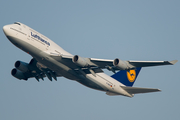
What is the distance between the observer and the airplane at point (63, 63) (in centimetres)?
3050

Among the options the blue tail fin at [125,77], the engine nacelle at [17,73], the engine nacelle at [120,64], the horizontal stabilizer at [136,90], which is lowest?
the engine nacelle at [17,73]

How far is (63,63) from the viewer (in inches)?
1294

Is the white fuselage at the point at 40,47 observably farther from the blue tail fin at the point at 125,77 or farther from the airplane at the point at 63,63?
the blue tail fin at the point at 125,77

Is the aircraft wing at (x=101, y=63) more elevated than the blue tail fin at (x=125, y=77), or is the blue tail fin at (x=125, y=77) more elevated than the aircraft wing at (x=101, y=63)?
the blue tail fin at (x=125, y=77)

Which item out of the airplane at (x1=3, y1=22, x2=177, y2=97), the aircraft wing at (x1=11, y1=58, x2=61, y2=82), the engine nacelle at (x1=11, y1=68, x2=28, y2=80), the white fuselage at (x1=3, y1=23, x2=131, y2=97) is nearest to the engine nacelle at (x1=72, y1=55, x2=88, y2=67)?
the airplane at (x1=3, y1=22, x2=177, y2=97)

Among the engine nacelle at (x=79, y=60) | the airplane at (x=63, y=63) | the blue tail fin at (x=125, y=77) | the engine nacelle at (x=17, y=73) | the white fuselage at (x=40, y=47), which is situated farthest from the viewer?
the blue tail fin at (x=125, y=77)

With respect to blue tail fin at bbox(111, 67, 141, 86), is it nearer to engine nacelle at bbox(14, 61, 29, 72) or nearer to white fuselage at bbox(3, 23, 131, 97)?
white fuselage at bbox(3, 23, 131, 97)

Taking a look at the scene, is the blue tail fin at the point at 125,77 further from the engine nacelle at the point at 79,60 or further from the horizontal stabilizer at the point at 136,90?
the engine nacelle at the point at 79,60

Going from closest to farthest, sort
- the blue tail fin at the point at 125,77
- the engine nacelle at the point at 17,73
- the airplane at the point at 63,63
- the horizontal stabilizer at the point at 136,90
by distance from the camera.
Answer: the airplane at the point at 63,63
the horizontal stabilizer at the point at 136,90
the engine nacelle at the point at 17,73
the blue tail fin at the point at 125,77

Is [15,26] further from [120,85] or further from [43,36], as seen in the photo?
[120,85]

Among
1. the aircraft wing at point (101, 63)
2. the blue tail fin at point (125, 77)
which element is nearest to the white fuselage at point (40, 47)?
the aircraft wing at point (101, 63)

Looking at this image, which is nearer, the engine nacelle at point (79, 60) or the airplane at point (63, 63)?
the airplane at point (63, 63)

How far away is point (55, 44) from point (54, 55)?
8.05 ft

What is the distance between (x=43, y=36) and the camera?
3272cm
